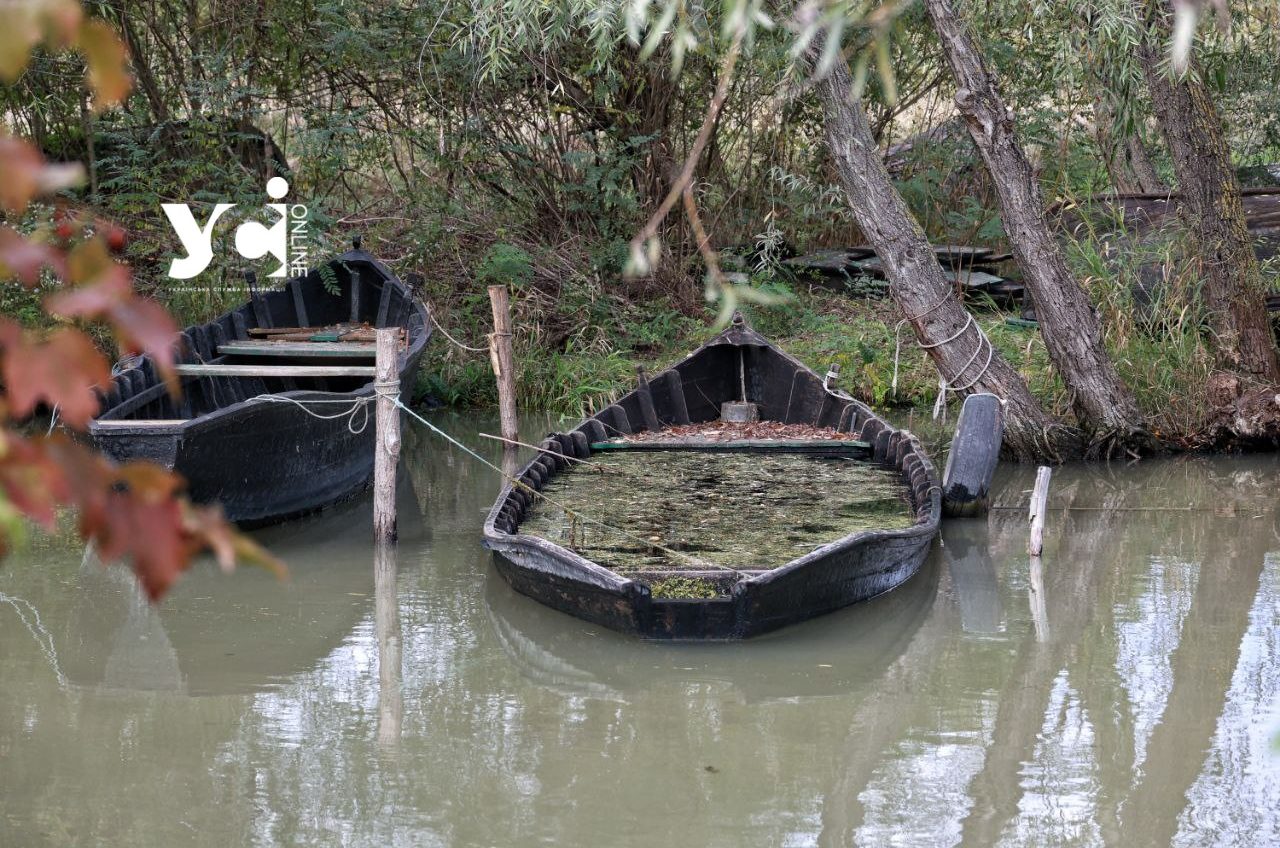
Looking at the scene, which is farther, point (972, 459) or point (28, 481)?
point (972, 459)

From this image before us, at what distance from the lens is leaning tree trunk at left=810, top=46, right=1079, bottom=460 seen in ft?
26.4

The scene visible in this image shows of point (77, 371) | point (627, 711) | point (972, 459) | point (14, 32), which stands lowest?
point (627, 711)

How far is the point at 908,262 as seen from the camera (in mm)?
8086

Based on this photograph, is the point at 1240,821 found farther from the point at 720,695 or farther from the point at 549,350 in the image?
the point at 549,350

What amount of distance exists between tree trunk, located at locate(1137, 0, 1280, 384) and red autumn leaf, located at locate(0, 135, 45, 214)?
8.23 metres

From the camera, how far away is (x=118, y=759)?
4.14 m

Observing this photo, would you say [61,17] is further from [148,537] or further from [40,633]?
[40,633]

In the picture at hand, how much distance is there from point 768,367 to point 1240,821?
5.30m

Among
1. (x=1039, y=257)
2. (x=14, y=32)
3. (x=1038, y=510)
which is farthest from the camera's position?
(x=1039, y=257)

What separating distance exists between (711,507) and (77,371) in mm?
5168

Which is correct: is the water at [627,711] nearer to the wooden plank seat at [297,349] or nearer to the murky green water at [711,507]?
the murky green water at [711,507]

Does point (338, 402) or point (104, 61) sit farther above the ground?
point (104, 61)

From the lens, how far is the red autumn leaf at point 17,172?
3.50ft

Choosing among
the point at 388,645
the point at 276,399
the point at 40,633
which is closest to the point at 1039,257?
the point at 276,399
